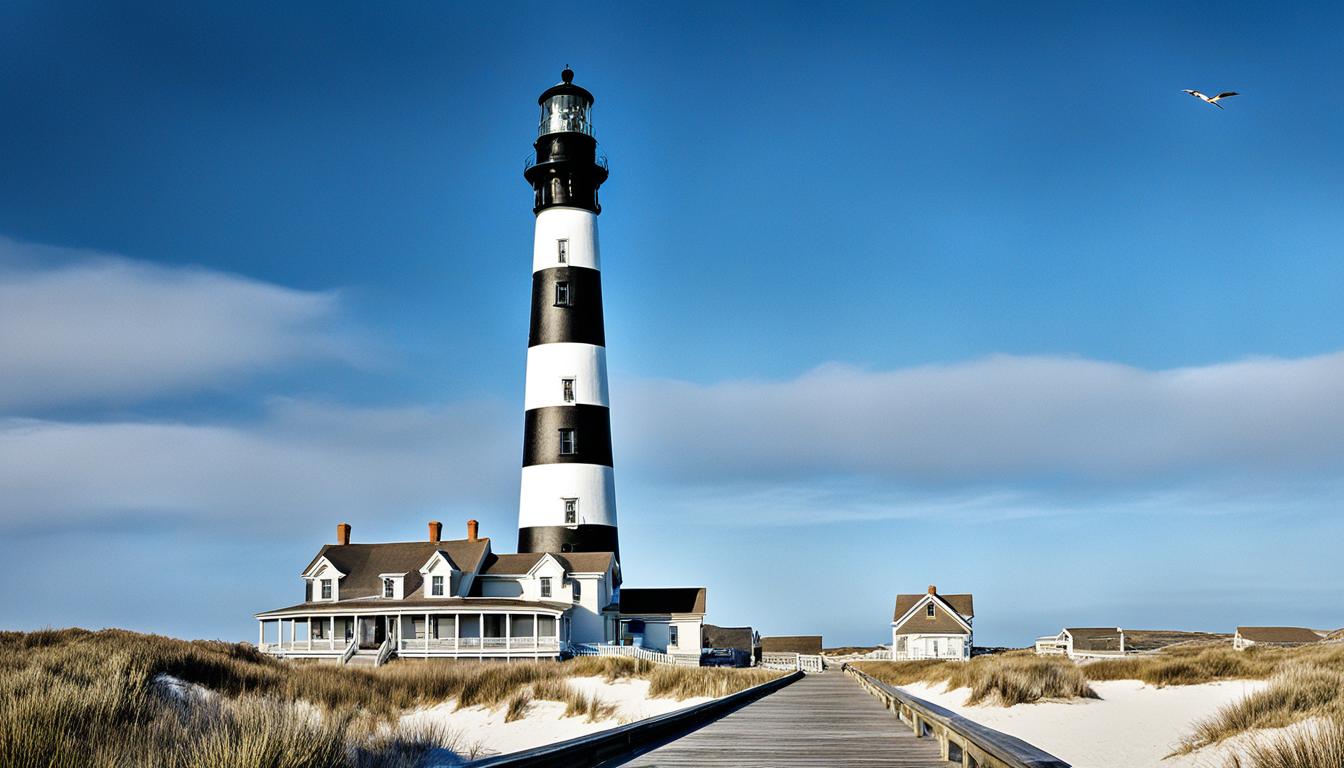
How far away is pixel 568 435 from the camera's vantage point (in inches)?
1742

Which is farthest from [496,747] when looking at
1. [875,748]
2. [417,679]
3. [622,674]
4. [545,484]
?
[545,484]

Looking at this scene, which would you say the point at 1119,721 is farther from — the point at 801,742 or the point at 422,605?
the point at 422,605

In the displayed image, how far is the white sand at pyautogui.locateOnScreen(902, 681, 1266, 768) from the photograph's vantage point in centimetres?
1322

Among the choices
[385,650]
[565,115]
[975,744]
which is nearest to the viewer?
[975,744]

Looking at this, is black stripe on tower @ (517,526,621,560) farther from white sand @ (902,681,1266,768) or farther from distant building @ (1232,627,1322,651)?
distant building @ (1232,627,1322,651)

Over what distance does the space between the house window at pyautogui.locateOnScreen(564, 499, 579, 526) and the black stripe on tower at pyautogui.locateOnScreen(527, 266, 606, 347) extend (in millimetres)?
6320

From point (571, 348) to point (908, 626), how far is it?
89.7 ft

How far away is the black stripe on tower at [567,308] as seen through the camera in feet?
147

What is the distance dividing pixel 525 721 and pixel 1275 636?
57377mm

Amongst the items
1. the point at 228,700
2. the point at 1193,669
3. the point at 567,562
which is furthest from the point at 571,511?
the point at 228,700

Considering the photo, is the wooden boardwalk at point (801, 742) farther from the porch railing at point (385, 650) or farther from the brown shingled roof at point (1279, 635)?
the brown shingled roof at point (1279, 635)


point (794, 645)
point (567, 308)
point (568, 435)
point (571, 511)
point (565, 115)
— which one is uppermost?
point (565, 115)

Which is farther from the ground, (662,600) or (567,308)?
(567,308)

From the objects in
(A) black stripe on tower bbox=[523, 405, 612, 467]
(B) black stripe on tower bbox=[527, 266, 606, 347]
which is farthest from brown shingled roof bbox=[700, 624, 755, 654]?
(B) black stripe on tower bbox=[527, 266, 606, 347]
